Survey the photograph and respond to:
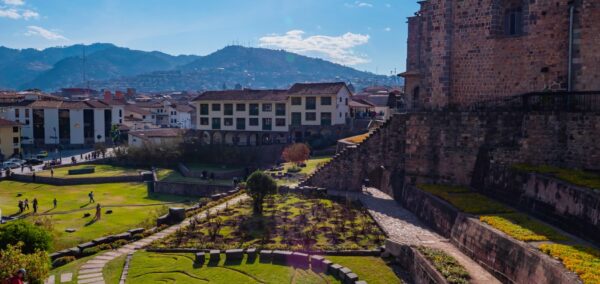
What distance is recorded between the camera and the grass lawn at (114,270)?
57.2 ft

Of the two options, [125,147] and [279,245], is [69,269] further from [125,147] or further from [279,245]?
[125,147]

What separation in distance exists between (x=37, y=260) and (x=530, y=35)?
23850 mm

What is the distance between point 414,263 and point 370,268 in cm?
161

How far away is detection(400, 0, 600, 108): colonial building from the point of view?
22641 mm

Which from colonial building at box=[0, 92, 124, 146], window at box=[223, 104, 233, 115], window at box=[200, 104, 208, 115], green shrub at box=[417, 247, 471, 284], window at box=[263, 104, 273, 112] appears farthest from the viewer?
colonial building at box=[0, 92, 124, 146]

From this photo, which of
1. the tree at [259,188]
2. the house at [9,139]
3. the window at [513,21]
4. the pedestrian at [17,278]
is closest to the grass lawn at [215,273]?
the pedestrian at [17,278]

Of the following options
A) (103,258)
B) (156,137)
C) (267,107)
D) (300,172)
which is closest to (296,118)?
(267,107)

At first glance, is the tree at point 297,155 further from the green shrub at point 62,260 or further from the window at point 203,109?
the green shrub at point 62,260

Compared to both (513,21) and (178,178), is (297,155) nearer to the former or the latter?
(178,178)

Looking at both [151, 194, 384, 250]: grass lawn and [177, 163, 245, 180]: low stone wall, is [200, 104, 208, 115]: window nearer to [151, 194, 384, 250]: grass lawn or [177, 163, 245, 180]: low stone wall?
[177, 163, 245, 180]: low stone wall

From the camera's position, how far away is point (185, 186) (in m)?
46.4

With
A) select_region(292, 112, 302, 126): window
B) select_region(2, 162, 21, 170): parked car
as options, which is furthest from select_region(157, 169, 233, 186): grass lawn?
select_region(2, 162, 21, 170): parked car

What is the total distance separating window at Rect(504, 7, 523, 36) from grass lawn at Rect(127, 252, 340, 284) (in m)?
17.1

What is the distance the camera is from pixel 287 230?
22266 mm
